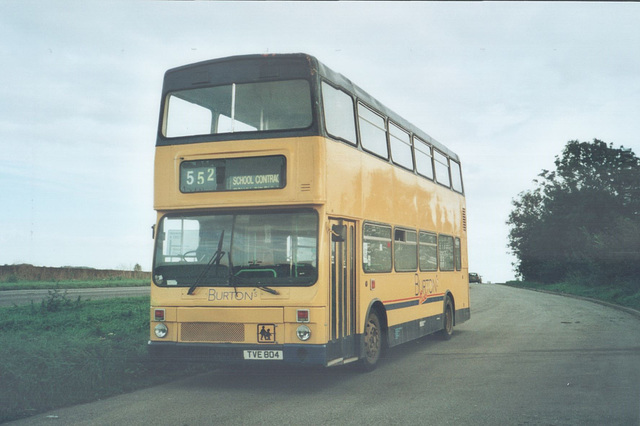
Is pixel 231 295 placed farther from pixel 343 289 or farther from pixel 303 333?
pixel 343 289

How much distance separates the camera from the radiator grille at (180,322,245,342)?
352 inches

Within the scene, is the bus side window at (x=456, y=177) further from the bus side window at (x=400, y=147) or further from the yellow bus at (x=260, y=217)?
the yellow bus at (x=260, y=217)

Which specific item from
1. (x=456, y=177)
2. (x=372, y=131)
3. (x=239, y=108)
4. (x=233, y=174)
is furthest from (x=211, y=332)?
(x=456, y=177)

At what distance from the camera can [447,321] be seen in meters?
16.1

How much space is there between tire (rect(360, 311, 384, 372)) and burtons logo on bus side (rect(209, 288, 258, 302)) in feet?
6.87

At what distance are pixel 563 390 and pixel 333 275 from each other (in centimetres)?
331

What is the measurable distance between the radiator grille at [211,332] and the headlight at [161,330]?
236 millimetres

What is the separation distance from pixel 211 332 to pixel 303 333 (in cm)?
129

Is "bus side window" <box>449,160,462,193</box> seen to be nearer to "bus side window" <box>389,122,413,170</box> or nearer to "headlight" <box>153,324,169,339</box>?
"bus side window" <box>389,122,413,170</box>

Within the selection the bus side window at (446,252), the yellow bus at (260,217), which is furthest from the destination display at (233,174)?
the bus side window at (446,252)

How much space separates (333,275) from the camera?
9.37m

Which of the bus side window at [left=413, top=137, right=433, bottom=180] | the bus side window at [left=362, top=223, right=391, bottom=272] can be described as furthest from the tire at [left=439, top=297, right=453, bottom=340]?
the bus side window at [left=362, top=223, right=391, bottom=272]

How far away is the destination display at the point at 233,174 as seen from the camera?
9.16 meters

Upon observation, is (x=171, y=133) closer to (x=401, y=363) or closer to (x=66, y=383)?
(x=66, y=383)
